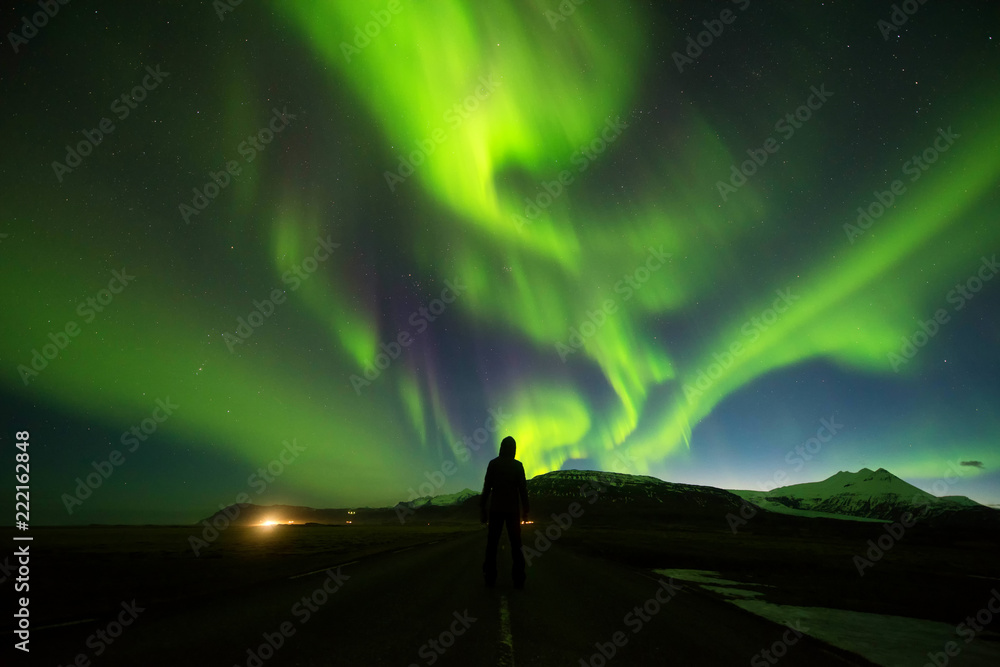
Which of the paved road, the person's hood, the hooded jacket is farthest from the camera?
the person's hood

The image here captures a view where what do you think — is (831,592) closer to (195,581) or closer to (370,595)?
(370,595)

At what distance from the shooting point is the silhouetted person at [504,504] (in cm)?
918

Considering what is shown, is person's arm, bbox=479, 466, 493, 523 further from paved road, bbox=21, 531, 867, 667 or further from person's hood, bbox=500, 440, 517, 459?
paved road, bbox=21, 531, 867, 667

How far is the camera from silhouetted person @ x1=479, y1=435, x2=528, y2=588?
918 centimetres

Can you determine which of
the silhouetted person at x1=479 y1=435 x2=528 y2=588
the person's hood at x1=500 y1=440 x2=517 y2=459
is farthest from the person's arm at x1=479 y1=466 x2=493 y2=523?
the person's hood at x1=500 y1=440 x2=517 y2=459

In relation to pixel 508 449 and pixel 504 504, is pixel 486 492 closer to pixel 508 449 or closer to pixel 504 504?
pixel 504 504

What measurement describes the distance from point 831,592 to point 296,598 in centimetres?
1203

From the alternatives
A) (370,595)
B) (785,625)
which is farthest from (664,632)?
(370,595)

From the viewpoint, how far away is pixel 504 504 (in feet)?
30.6

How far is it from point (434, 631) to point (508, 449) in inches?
171

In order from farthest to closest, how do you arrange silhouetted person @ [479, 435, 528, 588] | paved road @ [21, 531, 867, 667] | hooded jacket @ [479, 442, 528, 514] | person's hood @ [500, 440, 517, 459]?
1. person's hood @ [500, 440, 517, 459]
2. hooded jacket @ [479, 442, 528, 514]
3. silhouetted person @ [479, 435, 528, 588]
4. paved road @ [21, 531, 867, 667]

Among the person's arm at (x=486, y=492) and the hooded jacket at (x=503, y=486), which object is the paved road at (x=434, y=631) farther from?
the hooded jacket at (x=503, y=486)

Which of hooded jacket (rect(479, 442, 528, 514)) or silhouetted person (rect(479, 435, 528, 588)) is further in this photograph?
hooded jacket (rect(479, 442, 528, 514))

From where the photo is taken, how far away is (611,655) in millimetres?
5078
